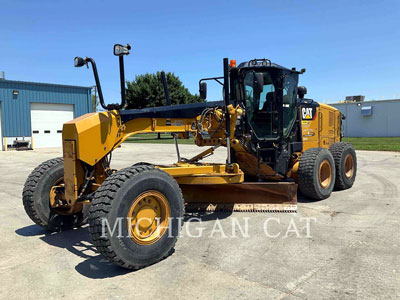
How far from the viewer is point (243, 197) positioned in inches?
241

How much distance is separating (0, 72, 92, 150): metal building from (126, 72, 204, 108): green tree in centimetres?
1099

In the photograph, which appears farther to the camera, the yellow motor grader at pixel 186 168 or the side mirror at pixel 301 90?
the side mirror at pixel 301 90

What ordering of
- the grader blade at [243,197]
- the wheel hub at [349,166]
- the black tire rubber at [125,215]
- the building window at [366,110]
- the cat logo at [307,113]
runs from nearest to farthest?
the black tire rubber at [125,215]
the grader blade at [243,197]
the cat logo at [307,113]
the wheel hub at [349,166]
the building window at [366,110]

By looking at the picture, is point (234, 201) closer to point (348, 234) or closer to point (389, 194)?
point (348, 234)

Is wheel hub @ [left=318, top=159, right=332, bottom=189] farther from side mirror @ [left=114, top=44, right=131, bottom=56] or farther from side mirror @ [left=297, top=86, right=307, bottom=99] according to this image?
side mirror @ [left=114, top=44, right=131, bottom=56]

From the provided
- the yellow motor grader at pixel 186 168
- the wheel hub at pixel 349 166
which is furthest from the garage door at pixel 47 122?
the wheel hub at pixel 349 166

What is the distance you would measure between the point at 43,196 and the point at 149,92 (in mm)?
36490

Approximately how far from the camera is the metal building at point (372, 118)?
4025cm

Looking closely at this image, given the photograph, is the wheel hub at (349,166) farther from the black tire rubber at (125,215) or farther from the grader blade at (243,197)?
the black tire rubber at (125,215)

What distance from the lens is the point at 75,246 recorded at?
4555 millimetres

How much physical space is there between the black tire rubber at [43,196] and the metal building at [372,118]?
4272 cm

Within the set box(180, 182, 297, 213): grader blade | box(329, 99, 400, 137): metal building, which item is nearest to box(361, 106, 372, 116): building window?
box(329, 99, 400, 137): metal building

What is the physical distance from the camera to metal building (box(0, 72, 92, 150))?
25047mm

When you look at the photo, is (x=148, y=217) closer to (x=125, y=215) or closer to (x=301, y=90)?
(x=125, y=215)
